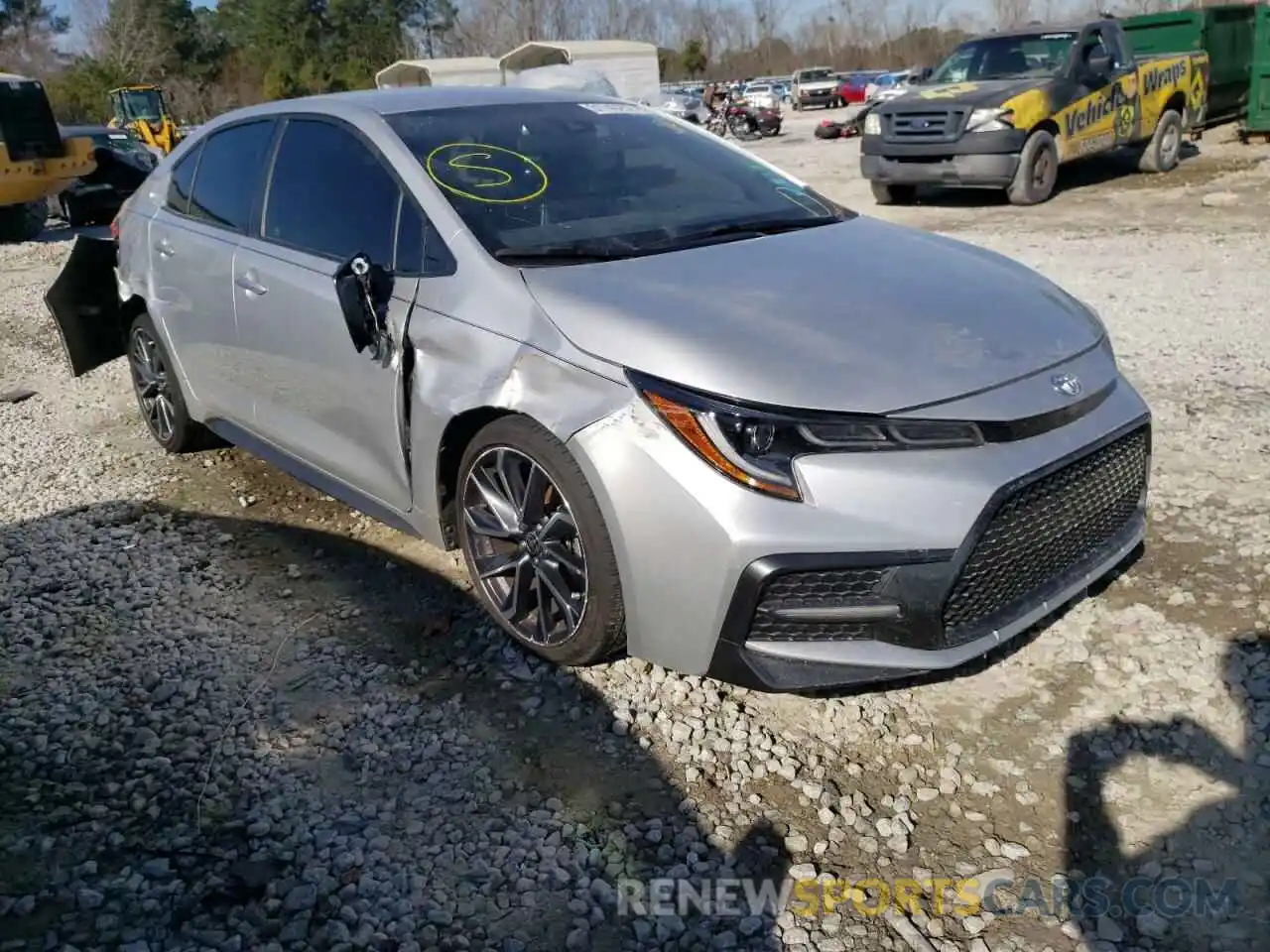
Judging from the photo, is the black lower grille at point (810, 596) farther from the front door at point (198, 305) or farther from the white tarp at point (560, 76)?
the white tarp at point (560, 76)

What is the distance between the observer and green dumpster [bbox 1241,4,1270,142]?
14930mm

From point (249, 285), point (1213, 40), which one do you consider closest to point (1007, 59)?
point (1213, 40)

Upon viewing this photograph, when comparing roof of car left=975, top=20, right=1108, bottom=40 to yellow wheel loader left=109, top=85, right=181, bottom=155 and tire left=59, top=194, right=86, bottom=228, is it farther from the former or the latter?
yellow wheel loader left=109, top=85, right=181, bottom=155

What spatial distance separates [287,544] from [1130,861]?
10.5ft

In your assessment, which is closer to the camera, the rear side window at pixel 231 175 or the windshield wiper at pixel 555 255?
the windshield wiper at pixel 555 255

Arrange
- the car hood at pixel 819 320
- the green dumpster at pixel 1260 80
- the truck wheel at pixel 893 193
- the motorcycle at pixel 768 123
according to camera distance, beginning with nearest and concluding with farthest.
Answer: the car hood at pixel 819 320, the truck wheel at pixel 893 193, the green dumpster at pixel 1260 80, the motorcycle at pixel 768 123

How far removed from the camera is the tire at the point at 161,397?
16.8 feet

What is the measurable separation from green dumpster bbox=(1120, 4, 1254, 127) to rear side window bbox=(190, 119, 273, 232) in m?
16.3

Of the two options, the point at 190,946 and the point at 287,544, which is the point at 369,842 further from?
the point at 287,544

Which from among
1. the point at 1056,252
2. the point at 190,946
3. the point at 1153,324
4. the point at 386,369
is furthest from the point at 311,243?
the point at 1056,252

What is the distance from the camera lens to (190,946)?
236cm

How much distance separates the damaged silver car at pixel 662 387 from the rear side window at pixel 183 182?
0.50 meters

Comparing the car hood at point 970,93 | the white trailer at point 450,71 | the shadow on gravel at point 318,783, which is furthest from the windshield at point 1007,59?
the white trailer at point 450,71

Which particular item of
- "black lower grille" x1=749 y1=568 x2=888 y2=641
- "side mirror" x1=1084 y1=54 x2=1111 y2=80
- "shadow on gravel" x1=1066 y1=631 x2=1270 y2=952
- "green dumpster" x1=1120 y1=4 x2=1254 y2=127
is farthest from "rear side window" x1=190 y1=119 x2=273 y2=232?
"green dumpster" x1=1120 y1=4 x2=1254 y2=127
